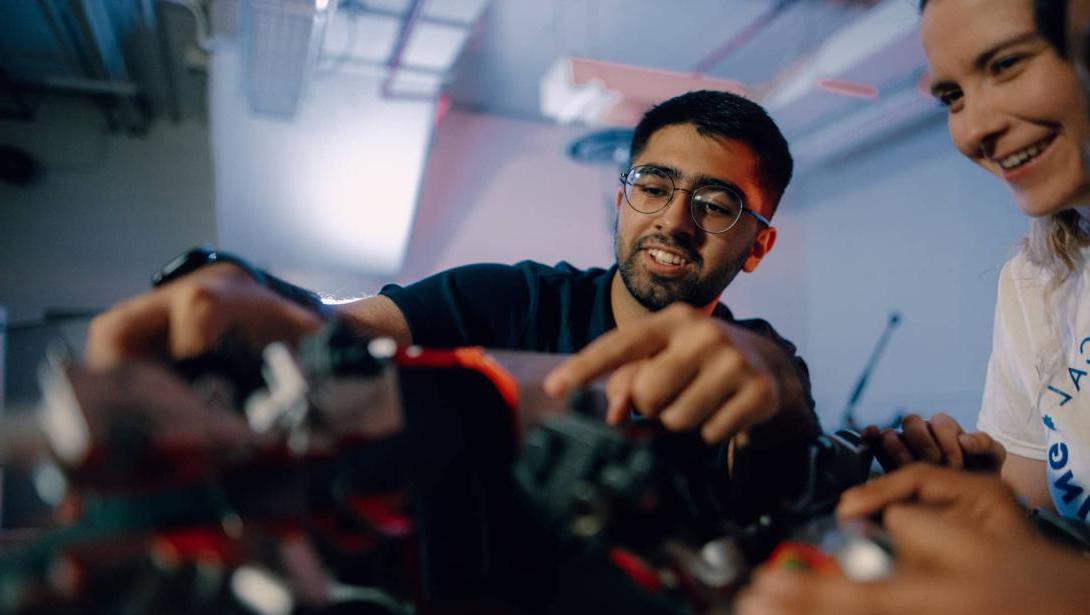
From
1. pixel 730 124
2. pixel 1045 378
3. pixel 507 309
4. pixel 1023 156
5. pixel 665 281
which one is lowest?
pixel 507 309

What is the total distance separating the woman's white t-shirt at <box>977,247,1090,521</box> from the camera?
122 centimetres

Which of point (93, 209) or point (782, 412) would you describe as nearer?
point (782, 412)

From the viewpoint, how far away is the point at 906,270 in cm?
495

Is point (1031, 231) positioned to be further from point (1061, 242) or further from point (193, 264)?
point (193, 264)

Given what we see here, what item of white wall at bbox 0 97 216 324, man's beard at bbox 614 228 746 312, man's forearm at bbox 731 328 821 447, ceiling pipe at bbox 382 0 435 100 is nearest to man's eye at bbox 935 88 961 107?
man's beard at bbox 614 228 746 312

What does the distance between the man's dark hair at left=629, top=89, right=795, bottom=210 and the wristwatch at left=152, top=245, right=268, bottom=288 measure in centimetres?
134

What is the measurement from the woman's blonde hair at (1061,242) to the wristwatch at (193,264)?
138 centimetres

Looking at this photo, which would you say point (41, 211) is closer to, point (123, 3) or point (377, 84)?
point (123, 3)

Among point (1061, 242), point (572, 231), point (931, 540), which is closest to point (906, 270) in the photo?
point (572, 231)

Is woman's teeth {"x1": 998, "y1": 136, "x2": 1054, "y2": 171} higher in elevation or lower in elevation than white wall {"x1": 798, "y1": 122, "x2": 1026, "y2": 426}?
higher

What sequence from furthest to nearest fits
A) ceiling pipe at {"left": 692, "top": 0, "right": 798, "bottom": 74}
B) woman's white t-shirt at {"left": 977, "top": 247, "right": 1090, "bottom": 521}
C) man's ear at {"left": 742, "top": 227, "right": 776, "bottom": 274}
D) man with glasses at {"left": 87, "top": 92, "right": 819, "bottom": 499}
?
ceiling pipe at {"left": 692, "top": 0, "right": 798, "bottom": 74}, man's ear at {"left": 742, "top": 227, "right": 776, "bottom": 274}, man with glasses at {"left": 87, "top": 92, "right": 819, "bottom": 499}, woman's white t-shirt at {"left": 977, "top": 247, "right": 1090, "bottom": 521}

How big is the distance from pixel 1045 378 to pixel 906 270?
159 inches

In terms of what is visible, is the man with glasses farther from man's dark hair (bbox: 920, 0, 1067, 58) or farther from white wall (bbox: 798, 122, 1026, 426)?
white wall (bbox: 798, 122, 1026, 426)

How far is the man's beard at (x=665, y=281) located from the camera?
178 cm
